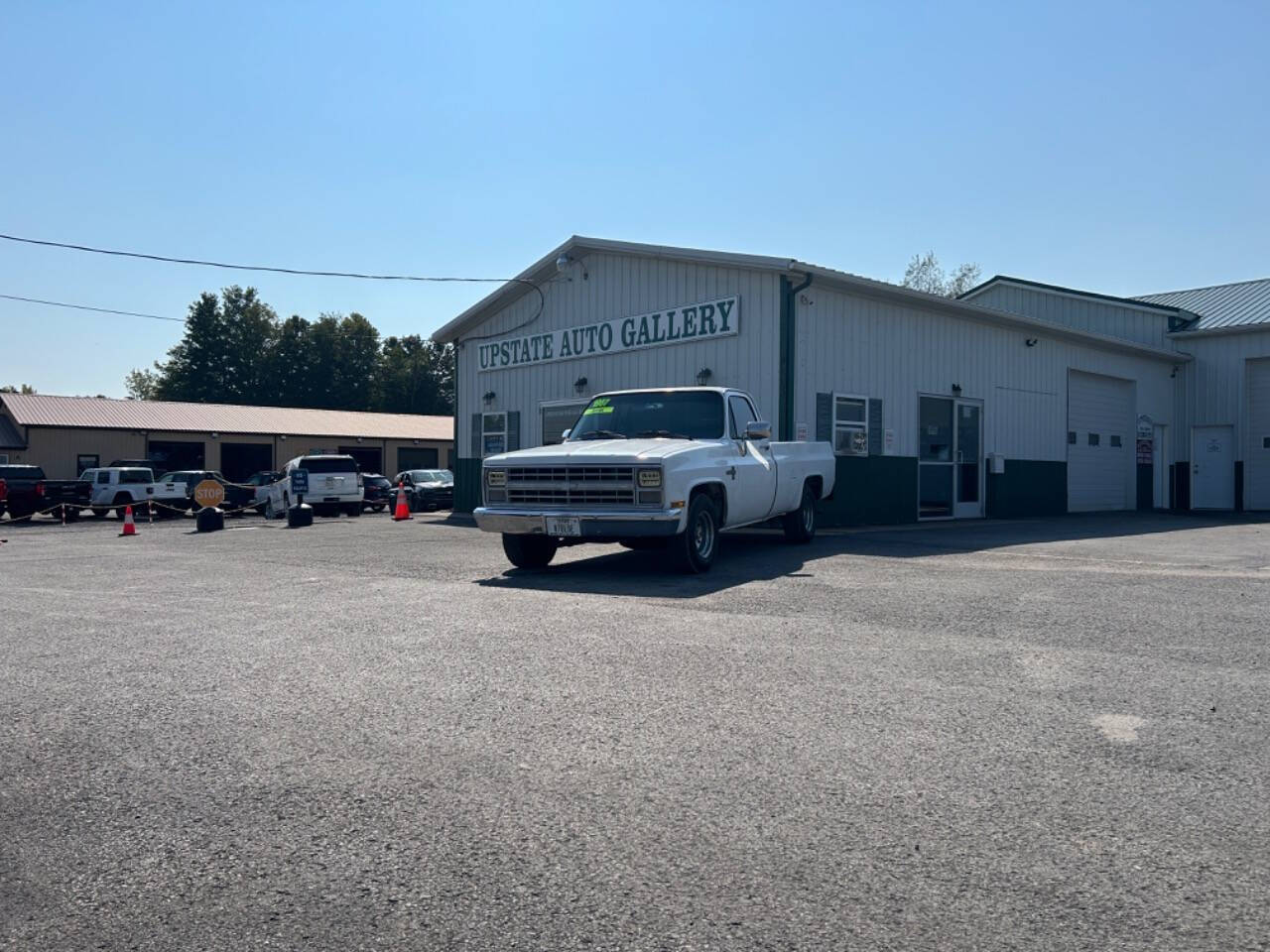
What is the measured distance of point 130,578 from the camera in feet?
35.2

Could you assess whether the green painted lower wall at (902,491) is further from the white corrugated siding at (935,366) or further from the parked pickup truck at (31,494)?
the parked pickup truck at (31,494)

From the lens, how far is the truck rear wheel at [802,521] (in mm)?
13633

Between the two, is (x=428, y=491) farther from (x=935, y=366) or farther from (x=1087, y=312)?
(x=1087, y=312)

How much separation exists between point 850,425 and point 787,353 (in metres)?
2.14

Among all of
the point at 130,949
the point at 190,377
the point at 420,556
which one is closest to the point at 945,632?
the point at 130,949

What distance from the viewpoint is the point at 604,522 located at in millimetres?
9875

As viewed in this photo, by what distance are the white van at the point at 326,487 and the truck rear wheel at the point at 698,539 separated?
18.1 metres

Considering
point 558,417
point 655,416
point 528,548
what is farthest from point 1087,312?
point 528,548

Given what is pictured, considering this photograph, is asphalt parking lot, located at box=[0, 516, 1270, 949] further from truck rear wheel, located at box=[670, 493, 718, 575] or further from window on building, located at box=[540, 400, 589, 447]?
window on building, located at box=[540, 400, 589, 447]

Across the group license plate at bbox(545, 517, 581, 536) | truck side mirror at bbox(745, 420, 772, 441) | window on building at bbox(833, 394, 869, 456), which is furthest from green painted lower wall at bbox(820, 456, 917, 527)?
license plate at bbox(545, 517, 581, 536)

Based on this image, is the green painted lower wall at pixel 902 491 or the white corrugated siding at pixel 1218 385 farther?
the white corrugated siding at pixel 1218 385

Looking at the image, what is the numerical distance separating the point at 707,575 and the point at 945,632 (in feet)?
11.9

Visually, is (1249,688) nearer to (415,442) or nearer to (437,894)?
(437,894)

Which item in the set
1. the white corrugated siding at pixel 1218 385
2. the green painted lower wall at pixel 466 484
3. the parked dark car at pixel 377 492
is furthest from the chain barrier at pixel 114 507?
the white corrugated siding at pixel 1218 385
